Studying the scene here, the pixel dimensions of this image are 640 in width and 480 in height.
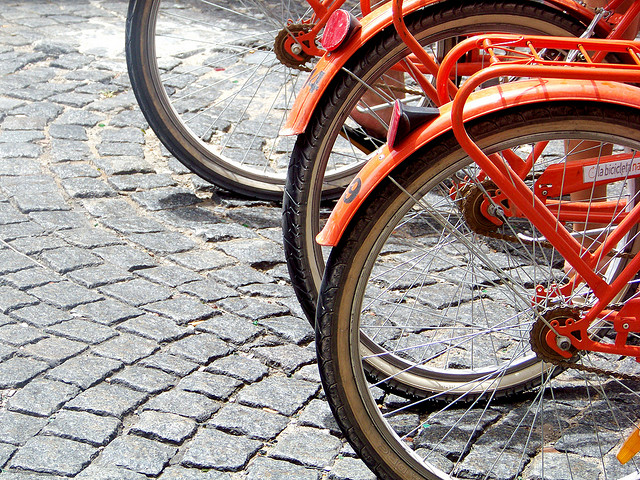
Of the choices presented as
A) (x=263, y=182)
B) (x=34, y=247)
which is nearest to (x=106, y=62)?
(x=263, y=182)

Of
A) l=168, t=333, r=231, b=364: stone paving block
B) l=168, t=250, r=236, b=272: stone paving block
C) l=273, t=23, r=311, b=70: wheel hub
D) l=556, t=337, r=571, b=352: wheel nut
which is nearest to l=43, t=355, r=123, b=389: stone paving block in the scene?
l=168, t=333, r=231, b=364: stone paving block

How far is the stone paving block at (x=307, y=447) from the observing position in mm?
2639

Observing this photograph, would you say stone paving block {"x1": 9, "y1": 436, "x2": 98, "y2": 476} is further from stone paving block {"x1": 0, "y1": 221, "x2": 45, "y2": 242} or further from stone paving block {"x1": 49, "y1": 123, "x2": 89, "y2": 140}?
stone paving block {"x1": 49, "y1": 123, "x2": 89, "y2": 140}

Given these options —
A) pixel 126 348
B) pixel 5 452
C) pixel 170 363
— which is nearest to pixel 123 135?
pixel 126 348

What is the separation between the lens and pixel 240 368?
309cm

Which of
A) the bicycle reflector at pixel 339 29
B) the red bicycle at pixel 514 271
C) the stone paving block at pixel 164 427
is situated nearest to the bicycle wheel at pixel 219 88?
the bicycle reflector at pixel 339 29

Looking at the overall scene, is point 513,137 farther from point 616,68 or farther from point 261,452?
point 261,452

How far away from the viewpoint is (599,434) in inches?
111

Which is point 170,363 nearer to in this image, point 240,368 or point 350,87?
point 240,368

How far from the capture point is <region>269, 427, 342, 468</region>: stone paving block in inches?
104

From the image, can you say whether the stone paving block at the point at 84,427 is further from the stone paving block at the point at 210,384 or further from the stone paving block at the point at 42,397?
the stone paving block at the point at 210,384

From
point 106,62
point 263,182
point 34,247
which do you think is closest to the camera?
point 34,247

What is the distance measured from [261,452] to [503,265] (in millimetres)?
1383

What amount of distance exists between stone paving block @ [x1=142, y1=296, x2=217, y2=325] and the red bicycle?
2.31ft
